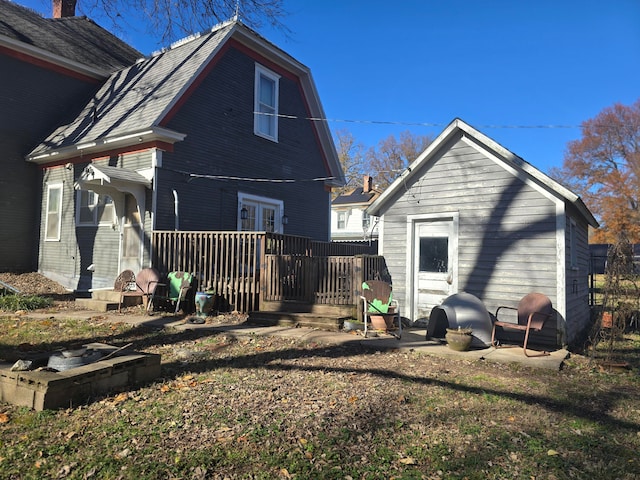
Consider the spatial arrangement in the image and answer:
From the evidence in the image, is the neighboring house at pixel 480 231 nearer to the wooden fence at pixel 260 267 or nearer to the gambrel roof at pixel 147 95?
the wooden fence at pixel 260 267

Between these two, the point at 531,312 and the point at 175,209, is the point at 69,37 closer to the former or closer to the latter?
the point at 175,209

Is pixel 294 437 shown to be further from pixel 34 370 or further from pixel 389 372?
pixel 34 370

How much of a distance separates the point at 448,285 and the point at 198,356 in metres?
5.11

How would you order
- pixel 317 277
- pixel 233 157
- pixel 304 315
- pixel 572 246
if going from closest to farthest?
pixel 304 315, pixel 572 246, pixel 317 277, pixel 233 157

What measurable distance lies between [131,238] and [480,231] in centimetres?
870

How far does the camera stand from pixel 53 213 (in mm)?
14445

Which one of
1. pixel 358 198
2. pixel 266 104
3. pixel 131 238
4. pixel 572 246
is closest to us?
pixel 572 246

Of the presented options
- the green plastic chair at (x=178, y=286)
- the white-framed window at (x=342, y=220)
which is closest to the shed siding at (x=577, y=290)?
the green plastic chair at (x=178, y=286)

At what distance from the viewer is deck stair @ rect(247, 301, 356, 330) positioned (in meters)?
8.59

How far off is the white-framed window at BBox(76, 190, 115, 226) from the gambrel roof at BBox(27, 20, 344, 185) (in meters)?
1.29

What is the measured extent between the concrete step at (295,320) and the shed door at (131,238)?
4.35m

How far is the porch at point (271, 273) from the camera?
8.90 metres

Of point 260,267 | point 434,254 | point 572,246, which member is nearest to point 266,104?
point 260,267

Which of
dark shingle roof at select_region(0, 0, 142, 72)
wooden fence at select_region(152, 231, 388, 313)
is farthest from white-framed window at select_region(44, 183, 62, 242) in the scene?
wooden fence at select_region(152, 231, 388, 313)
